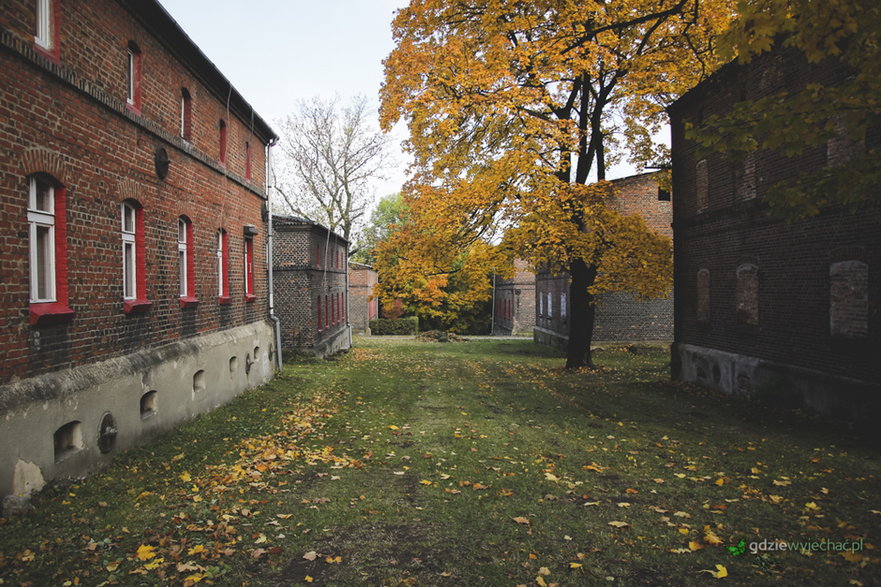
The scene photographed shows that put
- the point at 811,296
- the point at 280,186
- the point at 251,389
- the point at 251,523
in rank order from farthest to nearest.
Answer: the point at 280,186 → the point at 251,389 → the point at 811,296 → the point at 251,523

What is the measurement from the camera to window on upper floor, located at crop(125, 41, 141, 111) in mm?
8500

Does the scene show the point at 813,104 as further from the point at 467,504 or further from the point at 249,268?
the point at 249,268

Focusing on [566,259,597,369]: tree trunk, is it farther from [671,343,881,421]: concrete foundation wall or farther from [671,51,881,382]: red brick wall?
[671,343,881,421]: concrete foundation wall

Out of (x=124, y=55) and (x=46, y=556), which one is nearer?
(x=46, y=556)

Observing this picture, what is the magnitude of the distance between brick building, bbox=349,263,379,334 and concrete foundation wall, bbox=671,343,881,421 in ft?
Result: 111

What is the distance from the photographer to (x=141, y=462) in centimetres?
724

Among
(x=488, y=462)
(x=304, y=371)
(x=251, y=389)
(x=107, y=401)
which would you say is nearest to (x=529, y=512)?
(x=488, y=462)

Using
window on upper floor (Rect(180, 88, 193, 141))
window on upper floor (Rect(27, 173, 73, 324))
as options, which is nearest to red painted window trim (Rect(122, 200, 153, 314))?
window on upper floor (Rect(27, 173, 73, 324))

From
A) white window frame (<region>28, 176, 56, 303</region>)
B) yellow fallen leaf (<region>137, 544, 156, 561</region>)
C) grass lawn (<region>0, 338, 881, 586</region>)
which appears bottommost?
grass lawn (<region>0, 338, 881, 586</region>)

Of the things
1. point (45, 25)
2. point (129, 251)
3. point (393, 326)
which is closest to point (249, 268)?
point (129, 251)

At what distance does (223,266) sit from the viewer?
12.8 m

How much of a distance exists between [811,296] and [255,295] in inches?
516

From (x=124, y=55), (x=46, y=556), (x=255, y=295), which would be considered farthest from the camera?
(x=255, y=295)

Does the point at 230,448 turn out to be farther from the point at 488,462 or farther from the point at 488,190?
the point at 488,190
